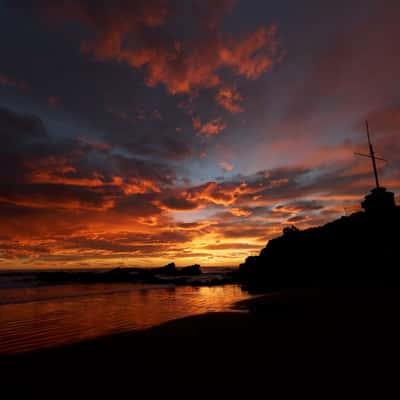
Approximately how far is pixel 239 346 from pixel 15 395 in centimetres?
545

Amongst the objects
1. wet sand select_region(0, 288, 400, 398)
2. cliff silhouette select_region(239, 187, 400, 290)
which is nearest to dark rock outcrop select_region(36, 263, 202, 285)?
cliff silhouette select_region(239, 187, 400, 290)

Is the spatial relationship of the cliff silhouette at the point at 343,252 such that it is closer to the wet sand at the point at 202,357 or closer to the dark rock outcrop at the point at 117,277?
the dark rock outcrop at the point at 117,277

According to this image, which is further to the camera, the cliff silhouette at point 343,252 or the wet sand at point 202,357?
the cliff silhouette at point 343,252

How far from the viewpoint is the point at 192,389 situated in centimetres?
504

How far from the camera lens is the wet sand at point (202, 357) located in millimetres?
5402

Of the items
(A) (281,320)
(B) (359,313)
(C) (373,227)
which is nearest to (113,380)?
(A) (281,320)

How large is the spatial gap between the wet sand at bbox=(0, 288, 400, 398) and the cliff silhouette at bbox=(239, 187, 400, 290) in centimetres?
1943

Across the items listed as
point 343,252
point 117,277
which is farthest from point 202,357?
point 117,277

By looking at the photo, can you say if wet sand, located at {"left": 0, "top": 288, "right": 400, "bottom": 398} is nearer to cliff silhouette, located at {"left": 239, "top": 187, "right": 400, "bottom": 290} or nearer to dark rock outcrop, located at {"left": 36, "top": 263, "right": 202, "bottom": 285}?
cliff silhouette, located at {"left": 239, "top": 187, "right": 400, "bottom": 290}

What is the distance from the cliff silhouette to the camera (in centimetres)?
2769

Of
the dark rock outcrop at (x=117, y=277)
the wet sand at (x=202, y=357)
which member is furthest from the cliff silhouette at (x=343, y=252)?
the wet sand at (x=202, y=357)

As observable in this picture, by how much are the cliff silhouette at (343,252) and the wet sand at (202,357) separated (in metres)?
19.4

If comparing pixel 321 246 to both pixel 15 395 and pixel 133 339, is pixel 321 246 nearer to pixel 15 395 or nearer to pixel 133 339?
pixel 133 339

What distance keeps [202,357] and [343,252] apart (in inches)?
1206
